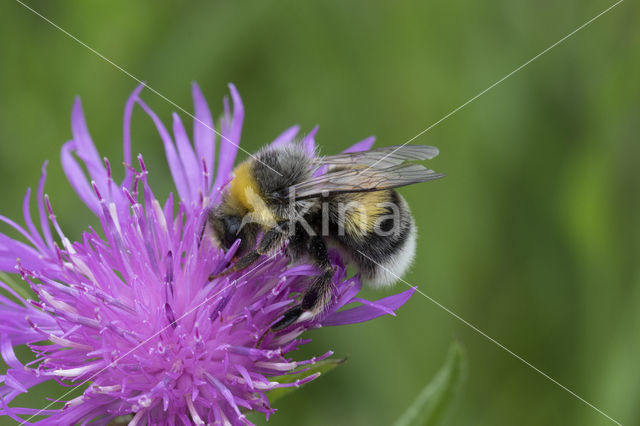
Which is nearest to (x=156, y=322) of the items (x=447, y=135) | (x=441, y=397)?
(x=441, y=397)

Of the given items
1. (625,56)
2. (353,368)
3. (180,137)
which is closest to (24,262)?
(180,137)

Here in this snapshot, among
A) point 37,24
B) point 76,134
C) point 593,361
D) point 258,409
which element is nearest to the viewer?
point 258,409

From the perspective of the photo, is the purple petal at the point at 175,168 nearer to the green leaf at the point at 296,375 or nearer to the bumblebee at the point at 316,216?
the bumblebee at the point at 316,216

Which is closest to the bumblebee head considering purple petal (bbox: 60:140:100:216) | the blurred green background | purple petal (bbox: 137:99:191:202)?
purple petal (bbox: 137:99:191:202)

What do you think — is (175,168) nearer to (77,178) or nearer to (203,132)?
(203,132)

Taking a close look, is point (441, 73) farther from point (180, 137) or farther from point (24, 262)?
point (24, 262)

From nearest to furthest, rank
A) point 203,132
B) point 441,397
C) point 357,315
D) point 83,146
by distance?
1. point 357,315
2. point 441,397
3. point 83,146
4. point 203,132
